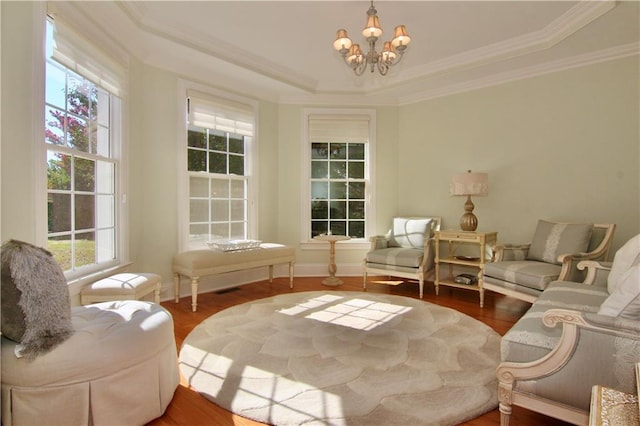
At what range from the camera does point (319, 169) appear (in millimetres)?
5316

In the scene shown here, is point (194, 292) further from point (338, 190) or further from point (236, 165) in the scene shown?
point (338, 190)

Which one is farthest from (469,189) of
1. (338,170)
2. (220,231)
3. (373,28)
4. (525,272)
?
(220,231)

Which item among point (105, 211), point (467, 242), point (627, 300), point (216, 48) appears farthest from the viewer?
point (467, 242)

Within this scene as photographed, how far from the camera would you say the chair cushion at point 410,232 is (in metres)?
4.62

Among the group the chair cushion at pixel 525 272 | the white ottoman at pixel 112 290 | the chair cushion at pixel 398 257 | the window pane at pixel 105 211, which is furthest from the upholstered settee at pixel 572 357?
the window pane at pixel 105 211

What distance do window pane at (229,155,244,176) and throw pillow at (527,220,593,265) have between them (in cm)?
364

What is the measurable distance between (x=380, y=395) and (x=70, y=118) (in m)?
3.08

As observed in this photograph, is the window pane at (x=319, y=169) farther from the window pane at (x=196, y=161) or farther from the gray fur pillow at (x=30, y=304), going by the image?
the gray fur pillow at (x=30, y=304)

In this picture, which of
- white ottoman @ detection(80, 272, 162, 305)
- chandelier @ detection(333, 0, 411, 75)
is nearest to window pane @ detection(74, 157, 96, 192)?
white ottoman @ detection(80, 272, 162, 305)

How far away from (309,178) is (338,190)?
1.57 ft

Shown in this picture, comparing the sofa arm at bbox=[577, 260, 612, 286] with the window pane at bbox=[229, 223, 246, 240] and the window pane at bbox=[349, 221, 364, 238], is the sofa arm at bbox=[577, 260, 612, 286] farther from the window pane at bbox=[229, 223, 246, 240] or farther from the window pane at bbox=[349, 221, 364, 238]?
the window pane at bbox=[229, 223, 246, 240]

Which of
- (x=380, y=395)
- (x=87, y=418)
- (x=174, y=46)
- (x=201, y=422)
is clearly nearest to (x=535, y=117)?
A: (x=380, y=395)

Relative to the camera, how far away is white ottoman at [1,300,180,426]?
1525 millimetres

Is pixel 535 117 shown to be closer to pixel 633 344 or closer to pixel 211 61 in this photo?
pixel 633 344
